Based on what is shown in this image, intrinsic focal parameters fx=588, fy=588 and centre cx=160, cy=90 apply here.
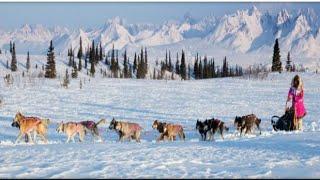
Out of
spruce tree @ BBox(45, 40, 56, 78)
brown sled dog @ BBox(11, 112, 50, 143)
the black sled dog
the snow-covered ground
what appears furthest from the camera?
spruce tree @ BBox(45, 40, 56, 78)

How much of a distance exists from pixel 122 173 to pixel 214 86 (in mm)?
38039

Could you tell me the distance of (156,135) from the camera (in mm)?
21938

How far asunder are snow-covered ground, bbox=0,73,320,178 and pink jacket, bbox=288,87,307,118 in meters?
0.83

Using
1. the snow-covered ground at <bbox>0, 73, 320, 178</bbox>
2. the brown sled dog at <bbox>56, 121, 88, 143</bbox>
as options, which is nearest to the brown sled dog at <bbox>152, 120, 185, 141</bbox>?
the snow-covered ground at <bbox>0, 73, 320, 178</bbox>

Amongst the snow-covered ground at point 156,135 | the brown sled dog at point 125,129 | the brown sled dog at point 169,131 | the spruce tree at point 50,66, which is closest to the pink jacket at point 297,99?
the snow-covered ground at point 156,135

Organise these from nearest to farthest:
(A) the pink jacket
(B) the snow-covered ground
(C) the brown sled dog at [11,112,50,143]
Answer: (B) the snow-covered ground, (C) the brown sled dog at [11,112,50,143], (A) the pink jacket

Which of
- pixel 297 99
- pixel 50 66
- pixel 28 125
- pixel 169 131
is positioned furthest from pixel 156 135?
pixel 50 66

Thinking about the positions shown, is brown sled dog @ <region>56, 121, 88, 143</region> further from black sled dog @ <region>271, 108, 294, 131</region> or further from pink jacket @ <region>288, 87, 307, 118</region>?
pink jacket @ <region>288, 87, 307, 118</region>

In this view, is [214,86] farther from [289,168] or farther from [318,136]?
[289,168]

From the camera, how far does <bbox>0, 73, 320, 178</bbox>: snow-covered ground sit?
1103 cm

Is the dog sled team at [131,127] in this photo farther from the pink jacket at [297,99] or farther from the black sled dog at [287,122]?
the black sled dog at [287,122]

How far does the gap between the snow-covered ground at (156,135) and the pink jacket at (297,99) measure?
0.83m

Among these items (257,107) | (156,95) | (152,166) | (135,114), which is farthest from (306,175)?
(156,95)

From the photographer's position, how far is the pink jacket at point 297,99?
20094mm
